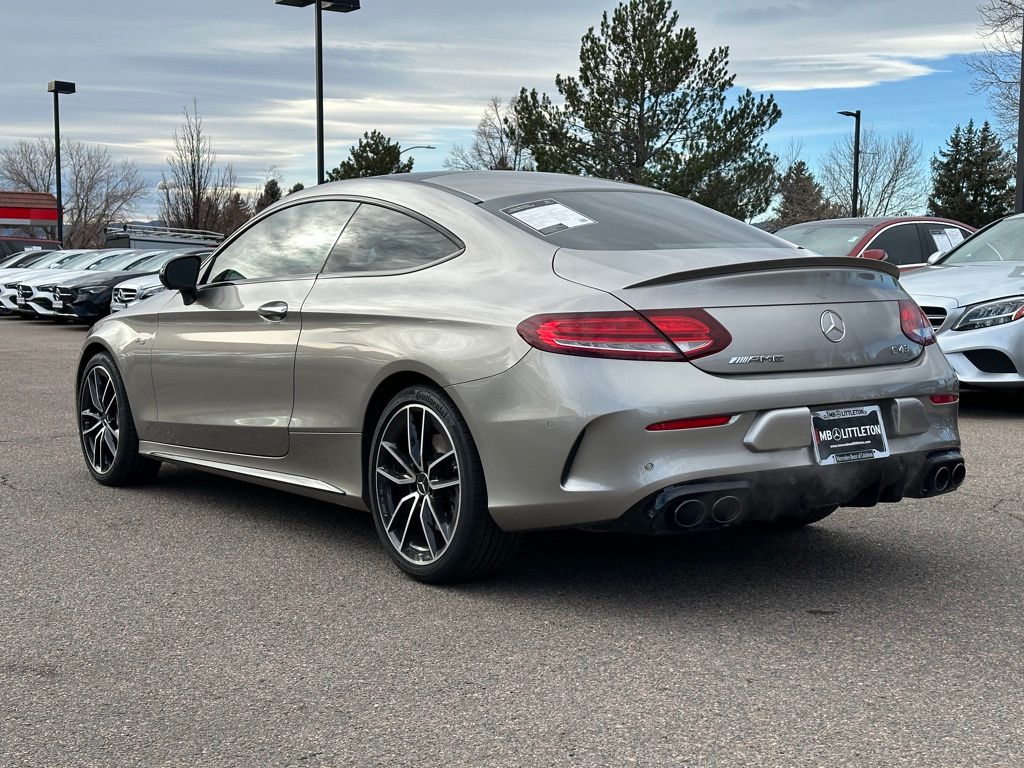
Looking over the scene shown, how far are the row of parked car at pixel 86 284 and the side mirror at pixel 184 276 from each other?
42.9 ft

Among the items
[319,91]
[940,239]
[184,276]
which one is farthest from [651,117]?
[184,276]

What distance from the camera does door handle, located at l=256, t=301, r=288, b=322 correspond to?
514 cm

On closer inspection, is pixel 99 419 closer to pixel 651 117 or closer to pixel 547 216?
pixel 547 216

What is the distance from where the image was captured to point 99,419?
661 centimetres

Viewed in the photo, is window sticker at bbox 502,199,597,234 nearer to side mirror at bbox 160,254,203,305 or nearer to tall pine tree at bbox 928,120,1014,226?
side mirror at bbox 160,254,203,305

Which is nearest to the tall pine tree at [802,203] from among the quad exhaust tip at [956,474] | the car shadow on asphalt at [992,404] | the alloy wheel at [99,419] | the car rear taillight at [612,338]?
the car shadow on asphalt at [992,404]

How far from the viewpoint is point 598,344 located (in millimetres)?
3965

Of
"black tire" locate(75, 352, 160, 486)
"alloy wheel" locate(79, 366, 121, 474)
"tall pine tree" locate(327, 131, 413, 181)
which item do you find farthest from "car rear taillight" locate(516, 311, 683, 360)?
"tall pine tree" locate(327, 131, 413, 181)

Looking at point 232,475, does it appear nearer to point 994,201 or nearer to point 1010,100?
point 1010,100

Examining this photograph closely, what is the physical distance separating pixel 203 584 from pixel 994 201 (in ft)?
214

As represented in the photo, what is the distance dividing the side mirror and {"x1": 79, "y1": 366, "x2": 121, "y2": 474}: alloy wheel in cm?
87

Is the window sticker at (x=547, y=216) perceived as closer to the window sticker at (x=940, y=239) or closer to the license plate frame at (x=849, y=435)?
the license plate frame at (x=849, y=435)

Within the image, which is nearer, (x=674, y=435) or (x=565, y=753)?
(x=565, y=753)

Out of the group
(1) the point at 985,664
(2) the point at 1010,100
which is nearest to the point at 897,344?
(1) the point at 985,664
